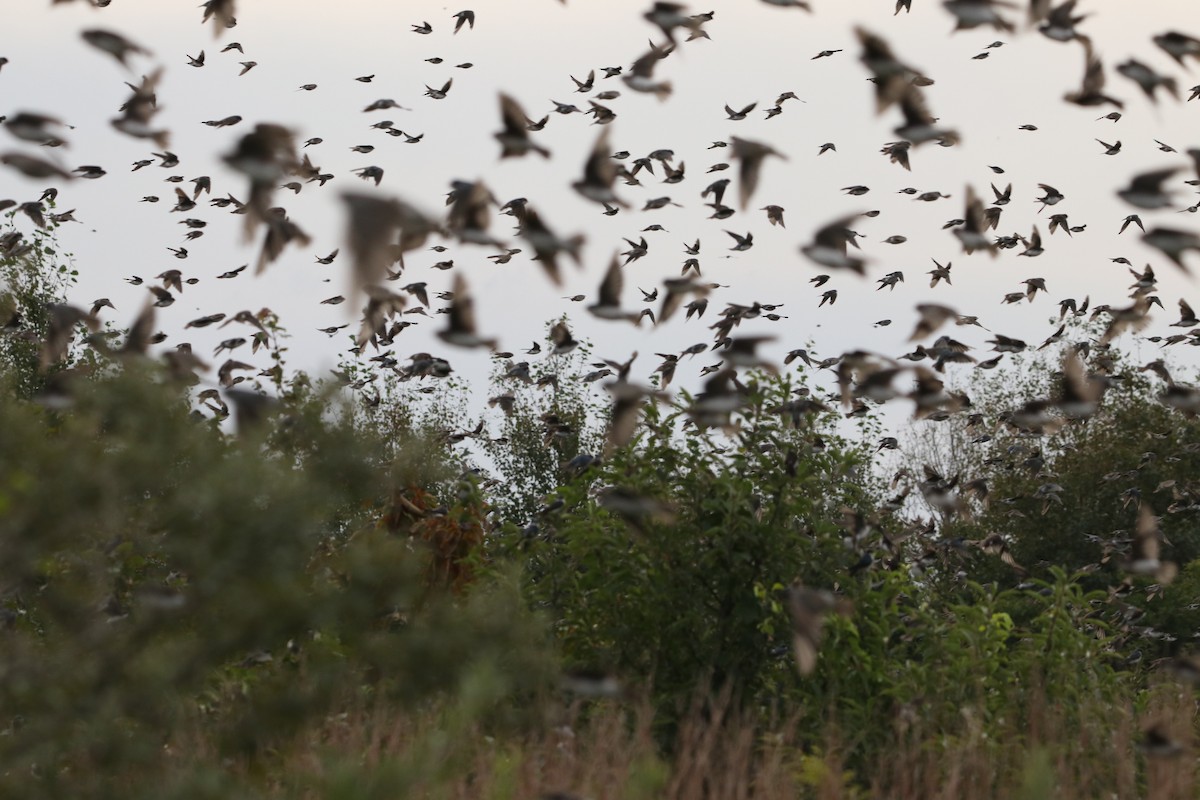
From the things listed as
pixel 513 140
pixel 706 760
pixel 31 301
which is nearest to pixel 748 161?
pixel 513 140

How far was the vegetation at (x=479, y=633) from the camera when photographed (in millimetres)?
7102

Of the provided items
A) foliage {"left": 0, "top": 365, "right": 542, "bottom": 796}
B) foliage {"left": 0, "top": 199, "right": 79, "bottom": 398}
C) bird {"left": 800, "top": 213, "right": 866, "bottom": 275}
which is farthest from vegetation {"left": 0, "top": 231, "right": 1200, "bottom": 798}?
foliage {"left": 0, "top": 199, "right": 79, "bottom": 398}

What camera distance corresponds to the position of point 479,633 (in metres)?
7.45

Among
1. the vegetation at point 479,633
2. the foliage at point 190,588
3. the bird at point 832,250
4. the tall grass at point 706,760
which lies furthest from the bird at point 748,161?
the foliage at point 190,588

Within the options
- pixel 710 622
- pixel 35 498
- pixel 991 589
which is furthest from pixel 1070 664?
pixel 35 498

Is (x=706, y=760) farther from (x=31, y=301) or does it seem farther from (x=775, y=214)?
(x=31, y=301)

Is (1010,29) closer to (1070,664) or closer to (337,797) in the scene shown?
(1070,664)

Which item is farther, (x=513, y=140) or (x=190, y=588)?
(x=513, y=140)

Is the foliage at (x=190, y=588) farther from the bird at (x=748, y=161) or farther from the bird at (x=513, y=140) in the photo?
the bird at (x=748, y=161)

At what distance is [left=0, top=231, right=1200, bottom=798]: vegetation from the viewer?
280 inches

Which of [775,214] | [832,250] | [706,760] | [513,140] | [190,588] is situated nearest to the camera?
[190,588]

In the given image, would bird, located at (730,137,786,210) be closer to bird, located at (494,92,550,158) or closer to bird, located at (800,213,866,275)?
bird, located at (800,213,866,275)

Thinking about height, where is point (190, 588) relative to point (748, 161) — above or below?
above

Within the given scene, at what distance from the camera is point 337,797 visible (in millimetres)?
5742
